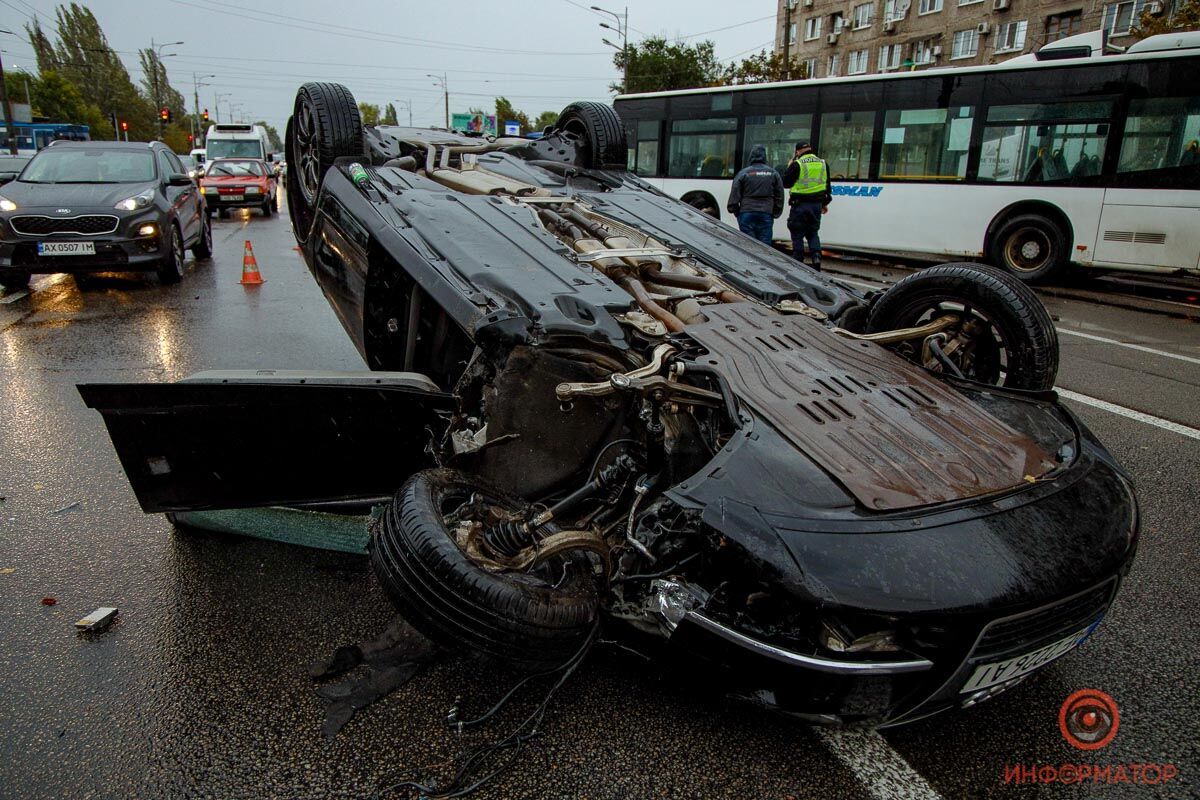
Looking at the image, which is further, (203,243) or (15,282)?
(203,243)

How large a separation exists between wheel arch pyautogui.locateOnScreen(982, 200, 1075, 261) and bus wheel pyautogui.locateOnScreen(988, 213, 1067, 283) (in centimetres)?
5

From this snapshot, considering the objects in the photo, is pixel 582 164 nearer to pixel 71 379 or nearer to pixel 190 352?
pixel 190 352

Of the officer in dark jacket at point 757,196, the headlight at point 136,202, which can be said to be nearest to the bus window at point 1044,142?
the officer in dark jacket at point 757,196

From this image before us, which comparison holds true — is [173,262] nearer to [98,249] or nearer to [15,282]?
[98,249]

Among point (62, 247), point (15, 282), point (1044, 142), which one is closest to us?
point (62, 247)

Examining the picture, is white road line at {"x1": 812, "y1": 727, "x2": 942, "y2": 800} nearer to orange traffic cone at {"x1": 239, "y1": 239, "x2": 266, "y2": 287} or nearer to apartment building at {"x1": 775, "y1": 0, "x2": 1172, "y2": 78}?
orange traffic cone at {"x1": 239, "y1": 239, "x2": 266, "y2": 287}

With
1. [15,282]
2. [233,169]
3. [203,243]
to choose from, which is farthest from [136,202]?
[233,169]

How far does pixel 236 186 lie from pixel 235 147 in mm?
4184

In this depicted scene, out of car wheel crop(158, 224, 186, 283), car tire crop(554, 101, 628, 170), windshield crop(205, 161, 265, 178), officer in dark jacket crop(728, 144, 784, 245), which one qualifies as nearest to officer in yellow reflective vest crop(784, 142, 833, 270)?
officer in dark jacket crop(728, 144, 784, 245)

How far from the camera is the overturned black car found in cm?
188

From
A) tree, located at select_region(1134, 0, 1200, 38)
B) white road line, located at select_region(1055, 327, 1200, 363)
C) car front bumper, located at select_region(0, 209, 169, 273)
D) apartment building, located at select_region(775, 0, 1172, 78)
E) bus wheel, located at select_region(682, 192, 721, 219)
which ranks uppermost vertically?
apartment building, located at select_region(775, 0, 1172, 78)

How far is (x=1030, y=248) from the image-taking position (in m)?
10.6

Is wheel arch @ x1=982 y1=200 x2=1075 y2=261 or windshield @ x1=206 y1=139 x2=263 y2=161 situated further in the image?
windshield @ x1=206 y1=139 x2=263 y2=161

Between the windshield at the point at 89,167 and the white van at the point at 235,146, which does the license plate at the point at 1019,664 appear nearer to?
the windshield at the point at 89,167
